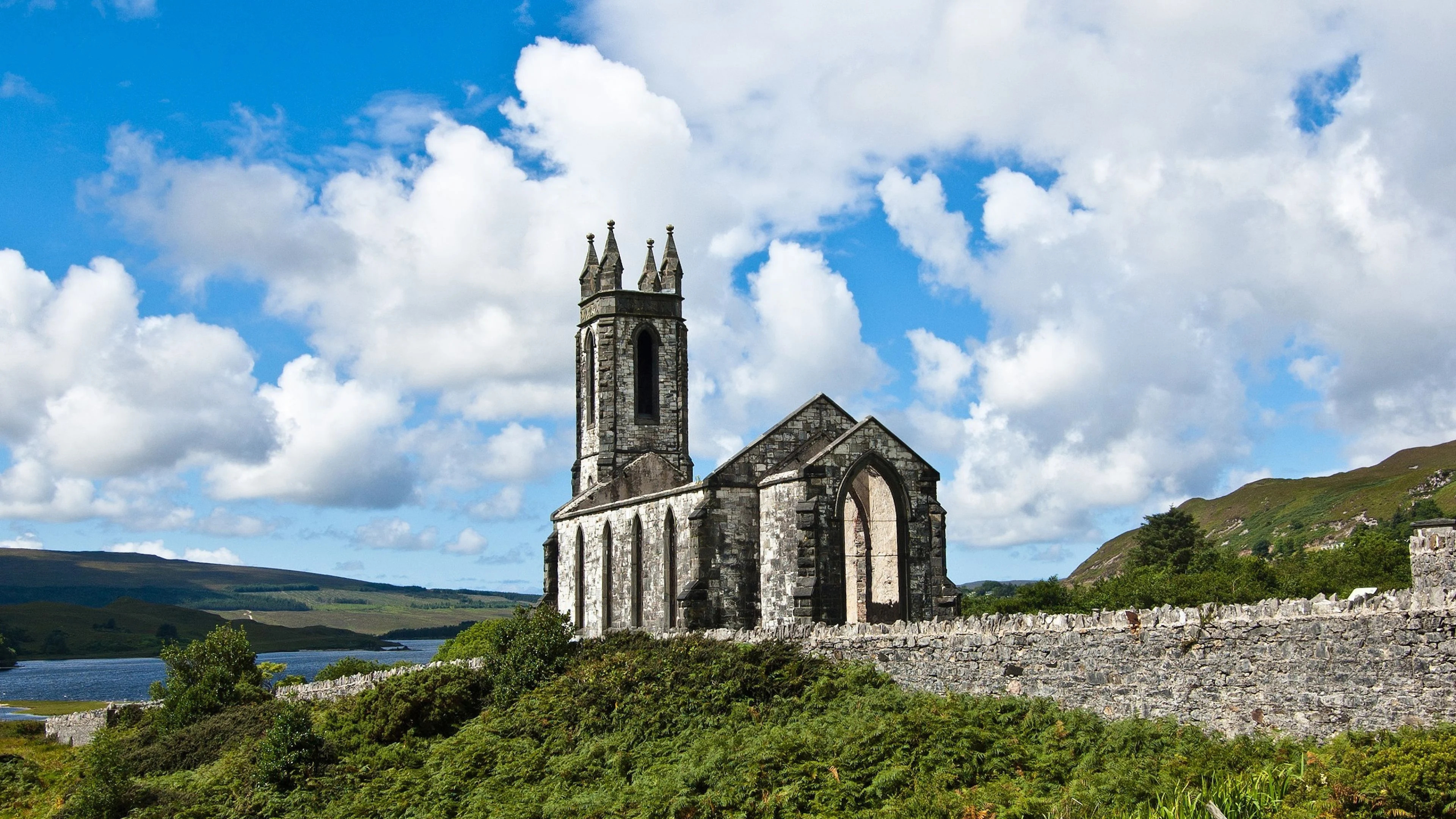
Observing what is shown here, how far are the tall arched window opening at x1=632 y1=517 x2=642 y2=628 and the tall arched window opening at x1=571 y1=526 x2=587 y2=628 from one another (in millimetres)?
4853

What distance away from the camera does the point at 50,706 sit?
249 feet

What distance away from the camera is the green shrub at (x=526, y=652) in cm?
2695

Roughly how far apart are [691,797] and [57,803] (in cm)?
2140

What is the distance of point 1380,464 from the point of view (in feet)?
515

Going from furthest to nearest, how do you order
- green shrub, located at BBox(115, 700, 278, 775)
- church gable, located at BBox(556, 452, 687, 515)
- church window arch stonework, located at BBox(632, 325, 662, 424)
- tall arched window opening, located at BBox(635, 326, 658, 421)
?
1. tall arched window opening, located at BBox(635, 326, 658, 421)
2. church window arch stonework, located at BBox(632, 325, 662, 424)
3. church gable, located at BBox(556, 452, 687, 515)
4. green shrub, located at BBox(115, 700, 278, 775)

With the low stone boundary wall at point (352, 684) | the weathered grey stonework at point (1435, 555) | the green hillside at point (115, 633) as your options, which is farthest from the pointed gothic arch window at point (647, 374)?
the green hillside at point (115, 633)

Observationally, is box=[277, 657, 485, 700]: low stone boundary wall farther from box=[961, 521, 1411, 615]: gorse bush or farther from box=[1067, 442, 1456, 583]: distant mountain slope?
box=[1067, 442, 1456, 583]: distant mountain slope

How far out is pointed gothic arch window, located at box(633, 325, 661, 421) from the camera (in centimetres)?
4338

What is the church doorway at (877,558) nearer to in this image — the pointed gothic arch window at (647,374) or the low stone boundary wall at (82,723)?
the pointed gothic arch window at (647,374)

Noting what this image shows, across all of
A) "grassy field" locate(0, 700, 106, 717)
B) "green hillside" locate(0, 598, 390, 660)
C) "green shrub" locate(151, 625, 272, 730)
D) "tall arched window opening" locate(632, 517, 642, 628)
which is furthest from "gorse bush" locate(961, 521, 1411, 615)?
"green hillside" locate(0, 598, 390, 660)

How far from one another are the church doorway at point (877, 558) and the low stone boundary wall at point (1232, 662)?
7.31m

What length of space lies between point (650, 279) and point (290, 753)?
2345 centimetres

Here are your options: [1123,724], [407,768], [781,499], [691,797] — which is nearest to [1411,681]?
[1123,724]

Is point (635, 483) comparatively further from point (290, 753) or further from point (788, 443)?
point (290, 753)
